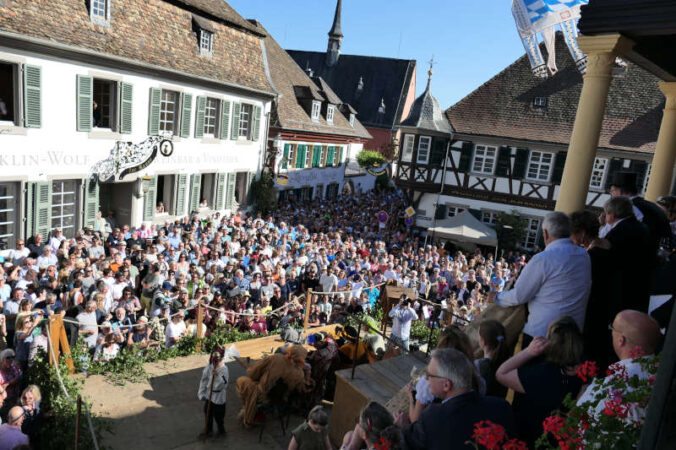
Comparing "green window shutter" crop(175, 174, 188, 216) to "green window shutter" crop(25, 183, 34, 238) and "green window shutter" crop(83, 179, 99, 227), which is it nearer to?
"green window shutter" crop(83, 179, 99, 227)

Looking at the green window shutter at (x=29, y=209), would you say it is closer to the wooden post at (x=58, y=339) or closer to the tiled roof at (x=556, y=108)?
the wooden post at (x=58, y=339)

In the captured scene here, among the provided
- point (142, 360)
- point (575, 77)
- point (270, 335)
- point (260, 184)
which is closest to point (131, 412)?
point (142, 360)

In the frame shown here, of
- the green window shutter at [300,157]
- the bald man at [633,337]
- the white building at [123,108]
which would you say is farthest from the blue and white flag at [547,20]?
the green window shutter at [300,157]

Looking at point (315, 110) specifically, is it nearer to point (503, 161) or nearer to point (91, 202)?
point (503, 161)

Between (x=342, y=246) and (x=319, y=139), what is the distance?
1441 cm

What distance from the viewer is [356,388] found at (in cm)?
556

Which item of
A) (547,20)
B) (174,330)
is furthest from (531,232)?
(174,330)

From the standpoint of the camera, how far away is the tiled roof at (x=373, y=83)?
163 feet

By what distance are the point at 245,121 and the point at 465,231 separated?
1051 centimetres

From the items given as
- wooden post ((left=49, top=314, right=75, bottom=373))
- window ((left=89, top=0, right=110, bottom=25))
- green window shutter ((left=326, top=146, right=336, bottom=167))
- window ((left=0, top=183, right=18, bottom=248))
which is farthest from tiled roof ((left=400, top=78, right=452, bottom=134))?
wooden post ((left=49, top=314, right=75, bottom=373))

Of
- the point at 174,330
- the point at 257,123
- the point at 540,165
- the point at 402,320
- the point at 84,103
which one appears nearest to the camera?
the point at 174,330

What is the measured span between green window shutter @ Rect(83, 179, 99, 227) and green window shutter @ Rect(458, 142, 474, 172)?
16136mm

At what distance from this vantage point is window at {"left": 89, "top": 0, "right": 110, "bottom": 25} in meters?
14.0

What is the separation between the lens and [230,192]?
69.4 ft
